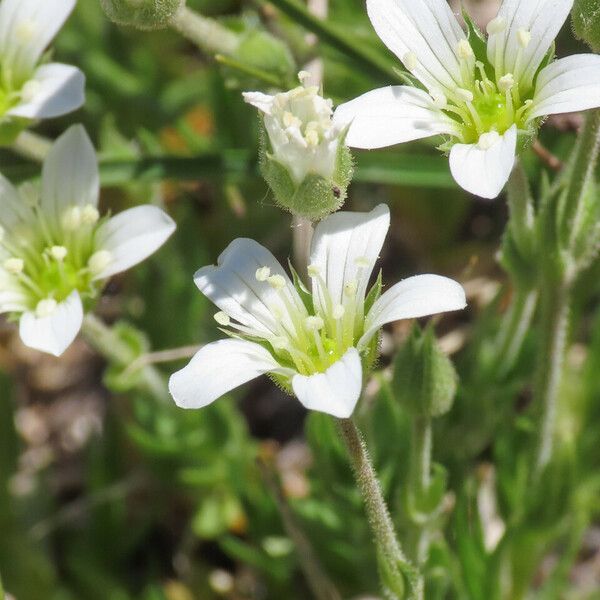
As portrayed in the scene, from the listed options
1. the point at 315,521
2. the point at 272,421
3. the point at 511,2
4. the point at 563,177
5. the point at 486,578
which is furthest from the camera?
the point at 272,421

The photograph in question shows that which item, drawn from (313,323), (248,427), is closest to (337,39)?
(313,323)

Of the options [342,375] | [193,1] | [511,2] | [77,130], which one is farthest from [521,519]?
[193,1]

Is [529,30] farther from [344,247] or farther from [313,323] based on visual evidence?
[313,323]

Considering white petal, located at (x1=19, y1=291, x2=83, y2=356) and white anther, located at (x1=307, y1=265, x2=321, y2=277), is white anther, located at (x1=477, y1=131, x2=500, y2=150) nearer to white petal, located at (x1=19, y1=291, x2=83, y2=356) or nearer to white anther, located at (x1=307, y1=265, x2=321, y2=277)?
white anther, located at (x1=307, y1=265, x2=321, y2=277)

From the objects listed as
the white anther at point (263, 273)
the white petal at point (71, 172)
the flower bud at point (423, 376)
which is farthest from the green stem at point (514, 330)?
the white petal at point (71, 172)

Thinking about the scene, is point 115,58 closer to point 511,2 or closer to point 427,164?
point 427,164

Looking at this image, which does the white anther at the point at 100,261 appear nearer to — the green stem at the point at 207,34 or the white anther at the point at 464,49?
the green stem at the point at 207,34

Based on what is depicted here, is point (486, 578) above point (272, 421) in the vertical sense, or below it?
above
